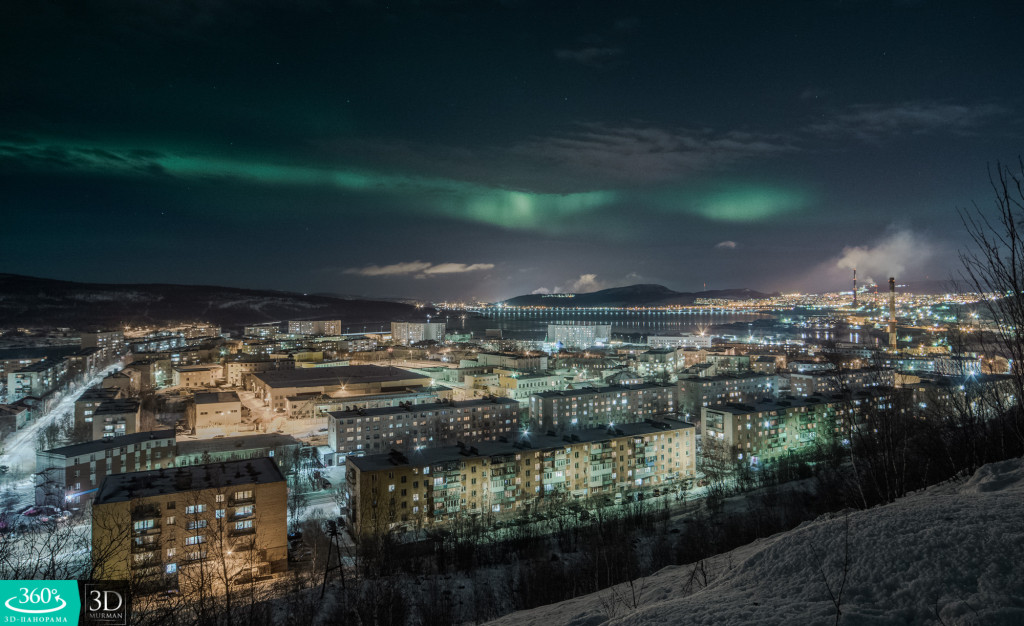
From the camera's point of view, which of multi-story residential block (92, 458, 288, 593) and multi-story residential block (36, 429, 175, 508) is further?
multi-story residential block (36, 429, 175, 508)

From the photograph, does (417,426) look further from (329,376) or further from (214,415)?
(329,376)

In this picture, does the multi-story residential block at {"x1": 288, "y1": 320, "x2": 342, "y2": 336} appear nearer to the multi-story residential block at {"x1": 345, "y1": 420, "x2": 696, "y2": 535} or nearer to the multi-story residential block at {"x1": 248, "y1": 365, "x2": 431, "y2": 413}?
the multi-story residential block at {"x1": 248, "y1": 365, "x2": 431, "y2": 413}

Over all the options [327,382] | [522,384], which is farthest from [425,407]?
[327,382]

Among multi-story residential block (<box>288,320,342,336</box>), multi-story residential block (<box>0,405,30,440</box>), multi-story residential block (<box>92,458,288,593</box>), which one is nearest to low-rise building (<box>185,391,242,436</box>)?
multi-story residential block (<box>0,405,30,440</box>)

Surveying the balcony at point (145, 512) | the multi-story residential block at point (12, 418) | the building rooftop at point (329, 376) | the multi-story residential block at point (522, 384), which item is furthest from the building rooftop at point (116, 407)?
the multi-story residential block at point (522, 384)

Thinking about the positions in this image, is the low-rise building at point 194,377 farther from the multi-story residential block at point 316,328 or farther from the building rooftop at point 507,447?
the multi-story residential block at point 316,328

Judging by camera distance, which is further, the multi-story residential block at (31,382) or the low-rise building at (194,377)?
the low-rise building at (194,377)
